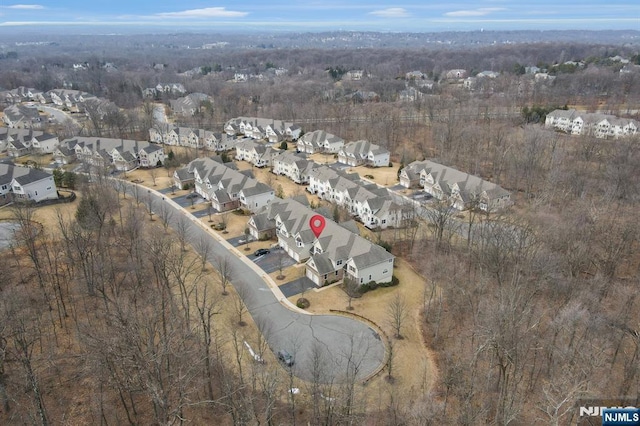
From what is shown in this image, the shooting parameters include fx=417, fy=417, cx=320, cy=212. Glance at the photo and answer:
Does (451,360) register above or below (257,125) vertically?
below

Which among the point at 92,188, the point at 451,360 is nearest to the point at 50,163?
the point at 92,188

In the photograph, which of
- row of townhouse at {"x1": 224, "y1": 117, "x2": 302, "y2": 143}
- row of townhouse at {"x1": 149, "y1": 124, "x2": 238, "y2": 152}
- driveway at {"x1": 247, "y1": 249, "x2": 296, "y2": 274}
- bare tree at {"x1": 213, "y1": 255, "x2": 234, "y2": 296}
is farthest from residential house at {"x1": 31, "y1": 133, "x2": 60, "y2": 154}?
driveway at {"x1": 247, "y1": 249, "x2": 296, "y2": 274}

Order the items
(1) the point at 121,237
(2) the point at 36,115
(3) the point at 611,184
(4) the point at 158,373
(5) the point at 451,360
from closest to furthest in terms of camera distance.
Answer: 1. (4) the point at 158,373
2. (5) the point at 451,360
3. (1) the point at 121,237
4. (3) the point at 611,184
5. (2) the point at 36,115

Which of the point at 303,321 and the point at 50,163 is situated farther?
the point at 50,163

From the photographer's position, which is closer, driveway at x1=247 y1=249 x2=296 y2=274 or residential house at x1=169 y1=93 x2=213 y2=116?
driveway at x1=247 y1=249 x2=296 y2=274

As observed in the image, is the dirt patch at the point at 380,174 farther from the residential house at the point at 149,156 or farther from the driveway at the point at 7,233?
the driveway at the point at 7,233

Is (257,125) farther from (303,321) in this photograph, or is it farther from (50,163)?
(303,321)

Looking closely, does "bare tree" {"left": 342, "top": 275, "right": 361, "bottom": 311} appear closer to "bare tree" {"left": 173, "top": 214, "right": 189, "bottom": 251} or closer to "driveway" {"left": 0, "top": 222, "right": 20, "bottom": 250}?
"bare tree" {"left": 173, "top": 214, "right": 189, "bottom": 251}
